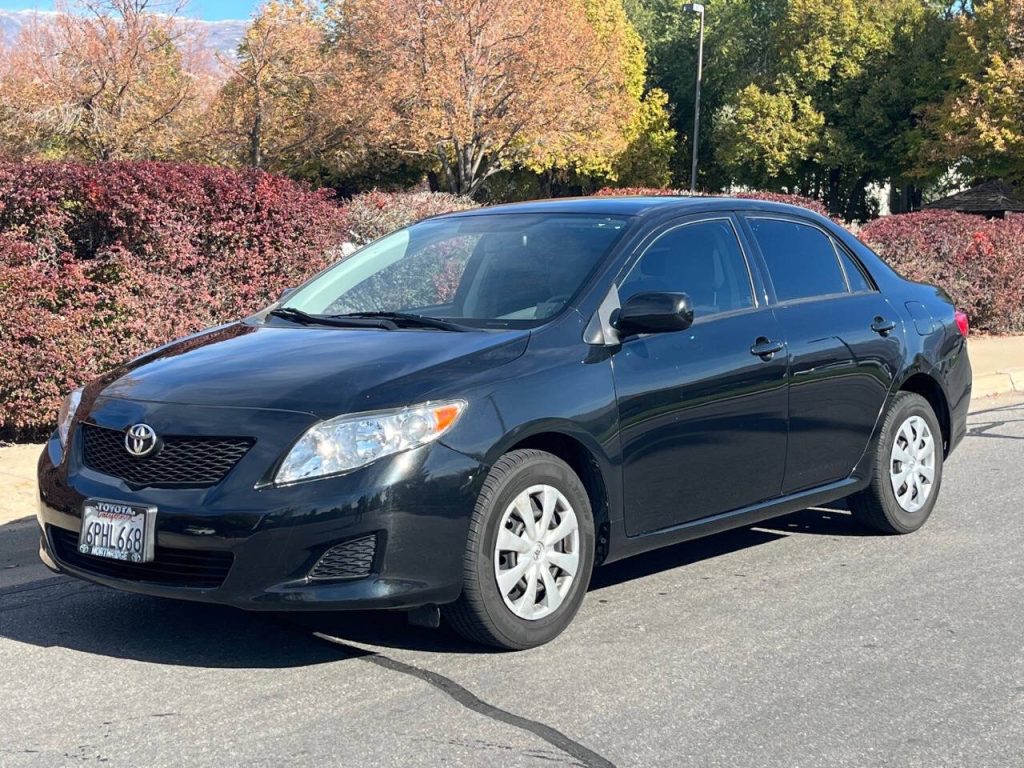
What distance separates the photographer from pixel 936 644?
502 cm

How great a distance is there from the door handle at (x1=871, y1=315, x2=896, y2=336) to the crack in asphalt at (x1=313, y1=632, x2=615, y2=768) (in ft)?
10.3

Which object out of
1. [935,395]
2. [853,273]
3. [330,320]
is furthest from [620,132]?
[330,320]

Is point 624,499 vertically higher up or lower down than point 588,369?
lower down

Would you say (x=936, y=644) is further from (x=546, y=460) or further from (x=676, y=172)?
(x=676, y=172)

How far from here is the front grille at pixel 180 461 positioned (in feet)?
14.6

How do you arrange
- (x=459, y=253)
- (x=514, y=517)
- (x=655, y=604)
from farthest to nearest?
(x=459, y=253) → (x=655, y=604) → (x=514, y=517)

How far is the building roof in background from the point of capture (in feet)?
132

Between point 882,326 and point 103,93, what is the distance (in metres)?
36.6

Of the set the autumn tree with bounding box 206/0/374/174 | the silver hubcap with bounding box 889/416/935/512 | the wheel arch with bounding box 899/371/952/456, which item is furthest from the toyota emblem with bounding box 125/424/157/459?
the autumn tree with bounding box 206/0/374/174

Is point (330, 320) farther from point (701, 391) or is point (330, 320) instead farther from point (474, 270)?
point (701, 391)

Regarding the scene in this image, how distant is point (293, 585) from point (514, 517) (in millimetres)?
858

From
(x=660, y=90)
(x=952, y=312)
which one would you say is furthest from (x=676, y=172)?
(x=952, y=312)

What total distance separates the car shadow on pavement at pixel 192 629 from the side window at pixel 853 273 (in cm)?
193

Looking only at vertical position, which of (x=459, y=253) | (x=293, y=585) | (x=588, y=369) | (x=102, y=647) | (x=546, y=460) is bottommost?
(x=102, y=647)
